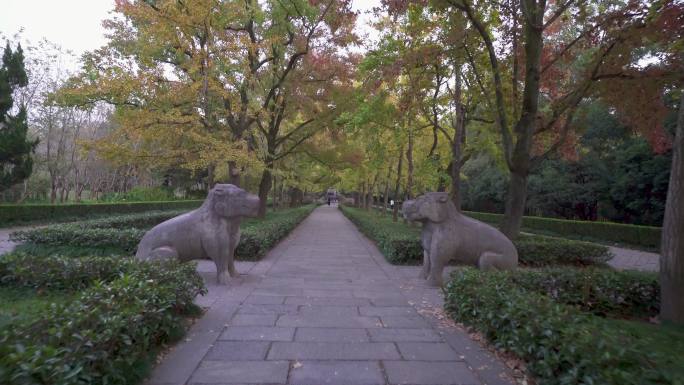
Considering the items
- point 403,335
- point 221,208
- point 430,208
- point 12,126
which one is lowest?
point 403,335

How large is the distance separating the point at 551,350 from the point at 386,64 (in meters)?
8.88

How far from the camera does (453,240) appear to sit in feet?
22.5

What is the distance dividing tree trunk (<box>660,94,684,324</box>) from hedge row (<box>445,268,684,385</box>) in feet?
2.09

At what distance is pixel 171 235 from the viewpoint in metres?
6.53

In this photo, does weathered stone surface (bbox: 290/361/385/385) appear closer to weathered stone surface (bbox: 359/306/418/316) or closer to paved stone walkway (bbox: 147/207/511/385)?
paved stone walkway (bbox: 147/207/511/385)

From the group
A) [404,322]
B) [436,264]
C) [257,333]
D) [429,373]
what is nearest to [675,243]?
[436,264]

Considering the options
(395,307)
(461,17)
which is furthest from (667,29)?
Result: (395,307)

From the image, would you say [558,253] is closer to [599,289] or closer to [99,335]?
[599,289]

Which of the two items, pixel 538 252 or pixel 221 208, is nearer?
pixel 221 208

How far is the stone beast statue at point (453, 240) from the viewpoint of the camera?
6.84 meters

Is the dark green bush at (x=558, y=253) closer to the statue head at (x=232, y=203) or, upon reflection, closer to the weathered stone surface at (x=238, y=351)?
the statue head at (x=232, y=203)

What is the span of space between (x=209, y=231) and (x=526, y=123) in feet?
25.5

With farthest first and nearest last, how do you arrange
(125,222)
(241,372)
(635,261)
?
1. (635,261)
2. (125,222)
3. (241,372)

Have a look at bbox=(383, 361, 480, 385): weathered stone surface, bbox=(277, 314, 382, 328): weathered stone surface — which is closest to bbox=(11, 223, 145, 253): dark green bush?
bbox=(277, 314, 382, 328): weathered stone surface
